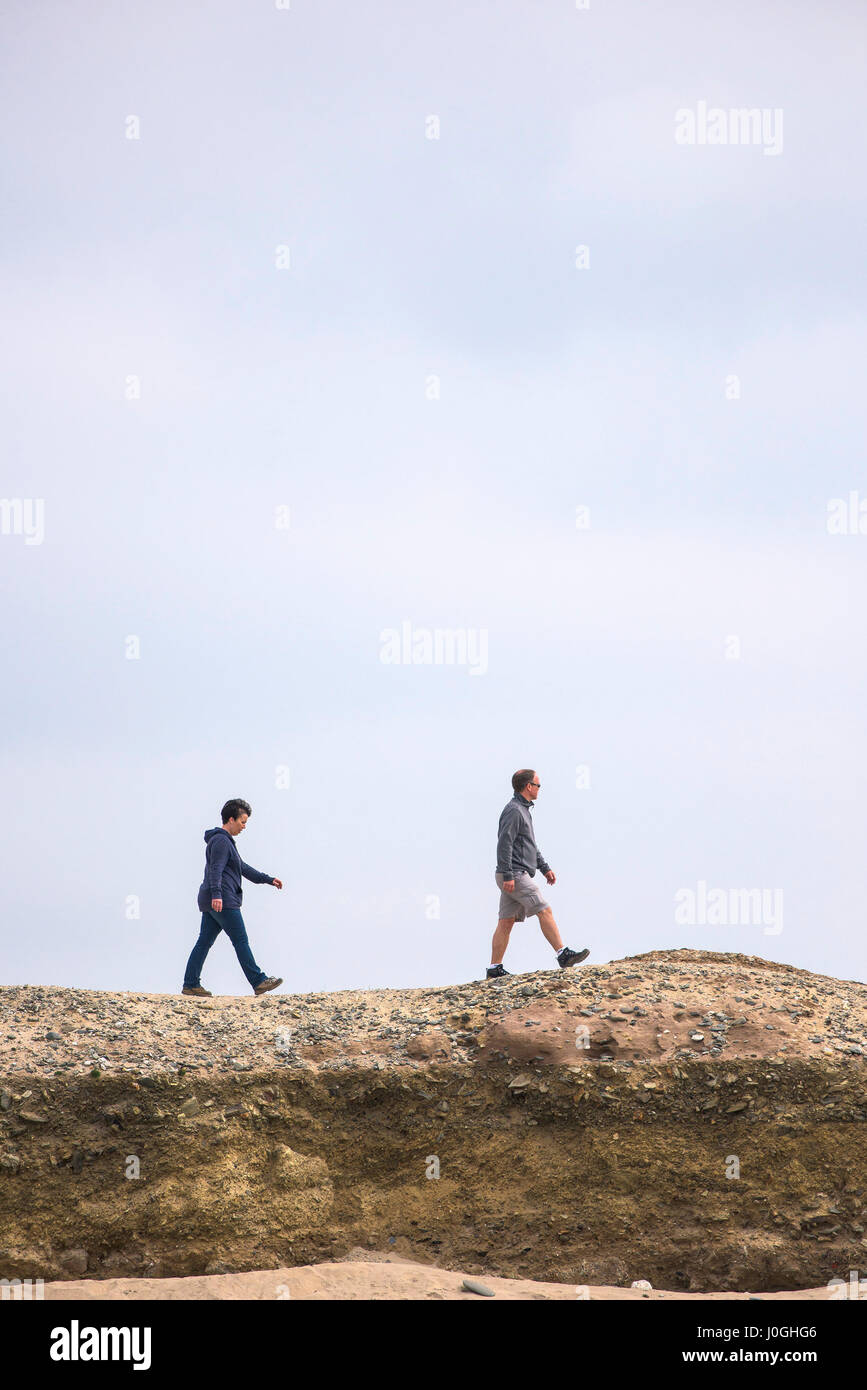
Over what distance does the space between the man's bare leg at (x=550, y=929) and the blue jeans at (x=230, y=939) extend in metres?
3.44

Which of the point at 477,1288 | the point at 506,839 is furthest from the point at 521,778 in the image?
the point at 477,1288

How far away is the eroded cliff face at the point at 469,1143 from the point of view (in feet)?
36.6

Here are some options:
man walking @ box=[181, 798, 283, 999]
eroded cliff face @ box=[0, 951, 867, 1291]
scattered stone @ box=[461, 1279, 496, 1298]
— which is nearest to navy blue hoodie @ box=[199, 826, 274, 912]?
man walking @ box=[181, 798, 283, 999]

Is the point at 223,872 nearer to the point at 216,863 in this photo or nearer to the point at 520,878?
the point at 216,863

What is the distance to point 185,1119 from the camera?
11750 millimetres

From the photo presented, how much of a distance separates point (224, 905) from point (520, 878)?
3566 millimetres

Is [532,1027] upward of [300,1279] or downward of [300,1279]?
upward

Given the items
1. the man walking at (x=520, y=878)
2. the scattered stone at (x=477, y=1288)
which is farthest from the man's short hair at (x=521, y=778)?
the scattered stone at (x=477, y=1288)

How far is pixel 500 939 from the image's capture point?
14.1 meters

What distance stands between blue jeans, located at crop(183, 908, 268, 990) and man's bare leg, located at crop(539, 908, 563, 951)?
11.3 ft

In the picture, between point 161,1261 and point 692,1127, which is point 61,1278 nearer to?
point 161,1261

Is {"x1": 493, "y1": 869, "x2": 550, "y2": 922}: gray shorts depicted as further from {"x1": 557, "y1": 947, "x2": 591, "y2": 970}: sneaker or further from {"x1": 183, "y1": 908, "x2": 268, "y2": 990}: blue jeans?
{"x1": 183, "y1": 908, "x2": 268, "y2": 990}: blue jeans

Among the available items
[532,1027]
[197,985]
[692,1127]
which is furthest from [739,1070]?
[197,985]

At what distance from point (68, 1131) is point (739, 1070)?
6.79 metres
